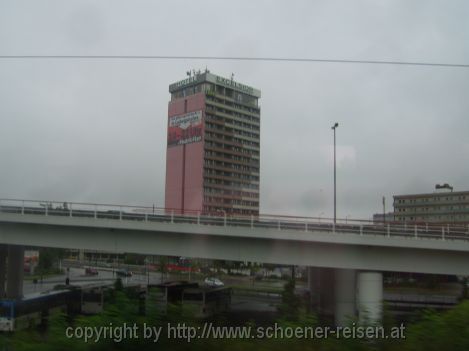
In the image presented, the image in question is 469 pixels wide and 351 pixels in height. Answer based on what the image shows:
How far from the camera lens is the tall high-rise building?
68.2 meters

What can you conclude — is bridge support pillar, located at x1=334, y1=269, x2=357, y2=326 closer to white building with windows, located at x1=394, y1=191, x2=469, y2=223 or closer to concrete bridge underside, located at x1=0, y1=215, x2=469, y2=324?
concrete bridge underside, located at x1=0, y1=215, x2=469, y2=324

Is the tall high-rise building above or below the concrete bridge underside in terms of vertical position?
above

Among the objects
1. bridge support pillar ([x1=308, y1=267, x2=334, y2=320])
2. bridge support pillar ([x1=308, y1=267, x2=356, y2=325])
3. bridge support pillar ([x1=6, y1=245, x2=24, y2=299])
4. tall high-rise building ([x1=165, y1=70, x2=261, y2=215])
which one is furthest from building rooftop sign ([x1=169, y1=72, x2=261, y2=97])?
bridge support pillar ([x1=6, y1=245, x2=24, y2=299])

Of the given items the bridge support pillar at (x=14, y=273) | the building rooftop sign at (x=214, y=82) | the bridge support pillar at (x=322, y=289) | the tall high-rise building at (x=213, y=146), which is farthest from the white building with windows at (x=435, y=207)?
the bridge support pillar at (x=14, y=273)

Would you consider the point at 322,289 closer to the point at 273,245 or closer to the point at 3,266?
the point at 273,245

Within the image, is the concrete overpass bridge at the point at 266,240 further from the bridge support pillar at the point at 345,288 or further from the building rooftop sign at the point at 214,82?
the building rooftop sign at the point at 214,82

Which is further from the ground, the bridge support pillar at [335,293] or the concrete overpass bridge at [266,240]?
the concrete overpass bridge at [266,240]

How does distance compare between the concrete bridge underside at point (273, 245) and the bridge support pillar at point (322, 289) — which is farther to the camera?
the bridge support pillar at point (322, 289)

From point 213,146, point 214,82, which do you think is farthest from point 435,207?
point 214,82

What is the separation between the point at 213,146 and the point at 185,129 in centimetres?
724

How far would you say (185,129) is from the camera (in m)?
81.2

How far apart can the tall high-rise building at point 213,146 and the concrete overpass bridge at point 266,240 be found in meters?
38.5

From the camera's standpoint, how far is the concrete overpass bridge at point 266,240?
2520 centimetres

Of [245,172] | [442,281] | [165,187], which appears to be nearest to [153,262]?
[245,172]
